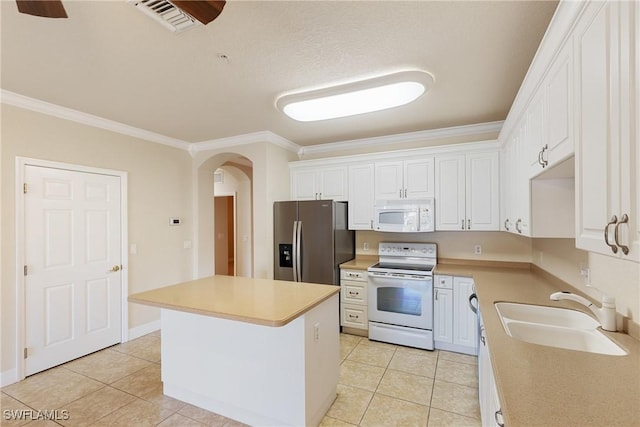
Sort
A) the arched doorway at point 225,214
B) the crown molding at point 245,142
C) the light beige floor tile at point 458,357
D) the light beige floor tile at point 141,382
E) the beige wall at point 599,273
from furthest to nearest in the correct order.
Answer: the arched doorway at point 225,214 → the crown molding at point 245,142 → the light beige floor tile at point 458,357 → the light beige floor tile at point 141,382 → the beige wall at point 599,273

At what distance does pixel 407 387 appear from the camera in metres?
2.55

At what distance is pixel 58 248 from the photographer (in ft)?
9.87

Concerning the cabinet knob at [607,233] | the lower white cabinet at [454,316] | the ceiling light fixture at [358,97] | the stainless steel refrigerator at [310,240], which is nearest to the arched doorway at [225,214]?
the stainless steel refrigerator at [310,240]

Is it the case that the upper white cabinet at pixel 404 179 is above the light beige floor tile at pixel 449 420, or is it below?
above

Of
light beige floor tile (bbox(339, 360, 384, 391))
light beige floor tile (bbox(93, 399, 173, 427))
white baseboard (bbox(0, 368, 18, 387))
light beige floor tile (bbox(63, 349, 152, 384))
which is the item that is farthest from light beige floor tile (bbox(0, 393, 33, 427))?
light beige floor tile (bbox(339, 360, 384, 391))

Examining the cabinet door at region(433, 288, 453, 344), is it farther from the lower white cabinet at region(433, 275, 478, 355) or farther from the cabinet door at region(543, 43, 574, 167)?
the cabinet door at region(543, 43, 574, 167)

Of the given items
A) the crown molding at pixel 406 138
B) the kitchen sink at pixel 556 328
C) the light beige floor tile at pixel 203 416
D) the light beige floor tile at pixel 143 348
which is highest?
the crown molding at pixel 406 138

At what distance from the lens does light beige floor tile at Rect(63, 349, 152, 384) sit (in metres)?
2.80

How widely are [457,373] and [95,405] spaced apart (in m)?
3.16

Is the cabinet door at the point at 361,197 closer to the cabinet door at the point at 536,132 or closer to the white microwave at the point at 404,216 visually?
the white microwave at the point at 404,216

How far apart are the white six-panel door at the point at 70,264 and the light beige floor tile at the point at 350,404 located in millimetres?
2837

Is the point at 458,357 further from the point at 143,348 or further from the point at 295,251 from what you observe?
the point at 143,348

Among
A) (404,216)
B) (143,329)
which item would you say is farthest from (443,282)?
(143,329)

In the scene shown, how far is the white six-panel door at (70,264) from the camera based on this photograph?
283 centimetres
